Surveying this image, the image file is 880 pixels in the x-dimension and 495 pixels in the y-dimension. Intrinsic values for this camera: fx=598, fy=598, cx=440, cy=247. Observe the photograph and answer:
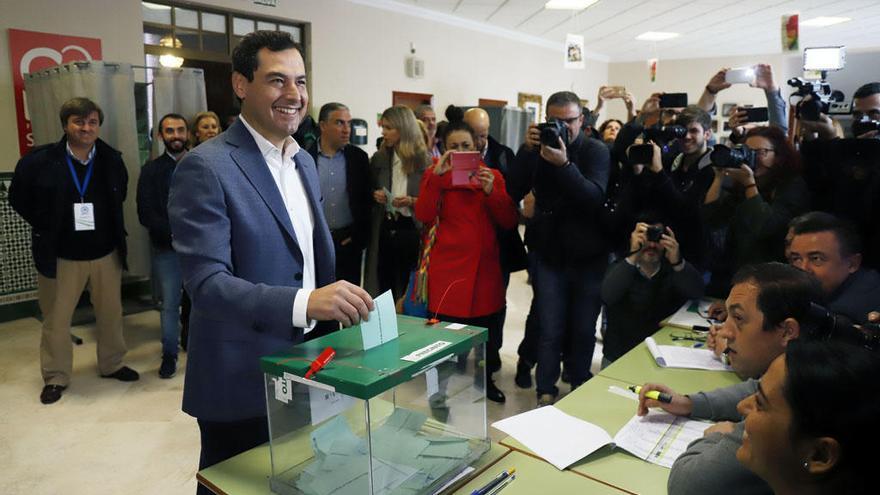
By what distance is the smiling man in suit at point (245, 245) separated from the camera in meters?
1.25

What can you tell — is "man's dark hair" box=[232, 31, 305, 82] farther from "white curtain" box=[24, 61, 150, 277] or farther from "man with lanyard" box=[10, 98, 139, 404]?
"white curtain" box=[24, 61, 150, 277]

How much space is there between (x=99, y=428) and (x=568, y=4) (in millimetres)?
Answer: 6336

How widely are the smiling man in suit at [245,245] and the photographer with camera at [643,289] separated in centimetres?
140

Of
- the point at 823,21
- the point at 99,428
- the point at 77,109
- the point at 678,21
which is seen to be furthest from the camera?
the point at 823,21

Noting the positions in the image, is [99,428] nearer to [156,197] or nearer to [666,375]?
[156,197]

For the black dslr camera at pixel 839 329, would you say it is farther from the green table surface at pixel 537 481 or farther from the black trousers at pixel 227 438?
the black trousers at pixel 227 438

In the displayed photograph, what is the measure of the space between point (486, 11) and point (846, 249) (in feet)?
20.1

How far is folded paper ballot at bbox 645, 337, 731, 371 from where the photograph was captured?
193 centimetres

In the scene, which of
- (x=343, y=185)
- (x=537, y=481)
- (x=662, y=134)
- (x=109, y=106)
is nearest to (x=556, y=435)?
(x=537, y=481)

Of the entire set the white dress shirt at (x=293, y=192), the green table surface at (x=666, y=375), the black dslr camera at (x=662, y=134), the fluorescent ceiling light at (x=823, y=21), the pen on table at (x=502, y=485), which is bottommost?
the pen on table at (x=502, y=485)

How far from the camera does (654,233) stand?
2.27 m

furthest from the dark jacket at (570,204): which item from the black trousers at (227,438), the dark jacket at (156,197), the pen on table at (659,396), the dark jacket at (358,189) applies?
the dark jacket at (156,197)

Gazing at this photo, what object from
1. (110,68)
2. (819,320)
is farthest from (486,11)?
(819,320)

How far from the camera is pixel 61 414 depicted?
119 inches
